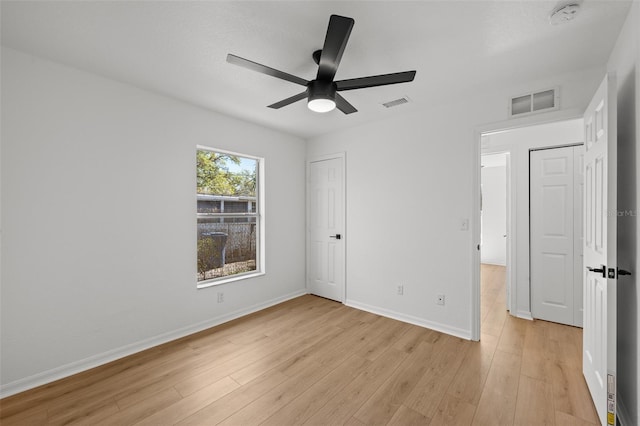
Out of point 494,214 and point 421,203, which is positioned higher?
point 421,203

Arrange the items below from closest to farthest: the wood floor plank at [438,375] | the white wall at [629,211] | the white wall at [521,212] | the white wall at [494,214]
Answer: the white wall at [629,211] < the wood floor plank at [438,375] < the white wall at [521,212] < the white wall at [494,214]

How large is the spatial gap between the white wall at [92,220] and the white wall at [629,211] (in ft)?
11.6

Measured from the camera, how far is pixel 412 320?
3281 millimetres

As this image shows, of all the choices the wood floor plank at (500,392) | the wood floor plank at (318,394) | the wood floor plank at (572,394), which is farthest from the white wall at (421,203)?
the wood floor plank at (318,394)

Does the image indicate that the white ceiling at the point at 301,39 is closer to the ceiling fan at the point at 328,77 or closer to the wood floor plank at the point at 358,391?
the ceiling fan at the point at 328,77

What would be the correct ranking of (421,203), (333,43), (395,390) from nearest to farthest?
(333,43) < (395,390) < (421,203)

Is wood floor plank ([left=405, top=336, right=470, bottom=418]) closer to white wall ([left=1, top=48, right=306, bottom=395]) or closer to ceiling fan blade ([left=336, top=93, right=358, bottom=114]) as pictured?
ceiling fan blade ([left=336, top=93, right=358, bottom=114])

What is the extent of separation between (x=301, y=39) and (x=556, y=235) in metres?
3.60

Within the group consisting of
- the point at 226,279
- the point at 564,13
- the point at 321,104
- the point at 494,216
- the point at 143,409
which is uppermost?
the point at 564,13

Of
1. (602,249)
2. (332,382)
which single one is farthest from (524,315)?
(332,382)

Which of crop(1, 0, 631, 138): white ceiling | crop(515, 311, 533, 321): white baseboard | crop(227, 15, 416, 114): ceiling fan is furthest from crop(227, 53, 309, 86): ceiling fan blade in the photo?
crop(515, 311, 533, 321): white baseboard

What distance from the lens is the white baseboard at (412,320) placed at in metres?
2.92

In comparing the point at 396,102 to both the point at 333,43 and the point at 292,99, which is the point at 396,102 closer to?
the point at 292,99

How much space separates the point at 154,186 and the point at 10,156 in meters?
1.00
